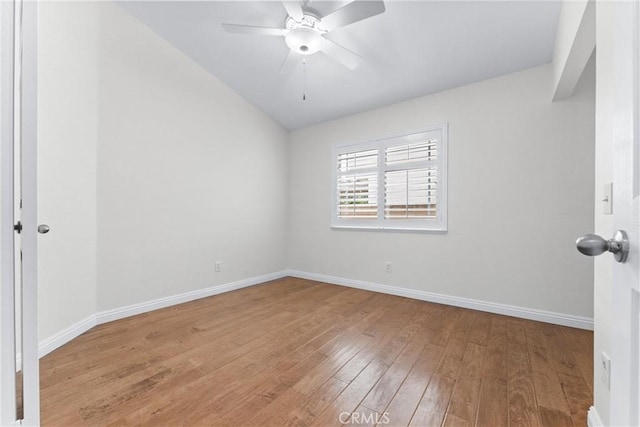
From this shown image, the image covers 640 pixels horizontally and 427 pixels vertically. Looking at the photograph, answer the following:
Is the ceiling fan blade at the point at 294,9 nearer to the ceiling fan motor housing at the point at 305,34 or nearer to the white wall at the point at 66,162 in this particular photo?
the ceiling fan motor housing at the point at 305,34

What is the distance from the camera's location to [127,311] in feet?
8.15

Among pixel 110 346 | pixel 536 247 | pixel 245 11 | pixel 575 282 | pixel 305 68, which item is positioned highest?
pixel 245 11

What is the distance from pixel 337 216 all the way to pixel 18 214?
3.24m

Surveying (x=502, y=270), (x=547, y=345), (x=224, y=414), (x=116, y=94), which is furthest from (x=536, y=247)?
(x=116, y=94)

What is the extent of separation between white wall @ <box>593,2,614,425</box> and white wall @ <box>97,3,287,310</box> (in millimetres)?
3232

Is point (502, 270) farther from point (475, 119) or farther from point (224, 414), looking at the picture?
point (224, 414)

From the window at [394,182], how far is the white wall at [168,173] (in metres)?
1.21

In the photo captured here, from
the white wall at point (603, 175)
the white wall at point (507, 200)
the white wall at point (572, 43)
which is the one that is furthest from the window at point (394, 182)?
the white wall at point (603, 175)

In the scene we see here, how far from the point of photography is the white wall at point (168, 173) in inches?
95.0

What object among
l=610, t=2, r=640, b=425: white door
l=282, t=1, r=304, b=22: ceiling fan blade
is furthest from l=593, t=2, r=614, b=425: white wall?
l=282, t=1, r=304, b=22: ceiling fan blade

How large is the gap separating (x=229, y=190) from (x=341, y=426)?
2833mm

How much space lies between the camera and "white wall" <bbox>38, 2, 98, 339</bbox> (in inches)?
72.3

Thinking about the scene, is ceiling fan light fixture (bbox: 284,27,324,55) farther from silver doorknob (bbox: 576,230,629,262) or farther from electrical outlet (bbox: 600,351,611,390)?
electrical outlet (bbox: 600,351,611,390)

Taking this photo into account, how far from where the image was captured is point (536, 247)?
2459 millimetres
